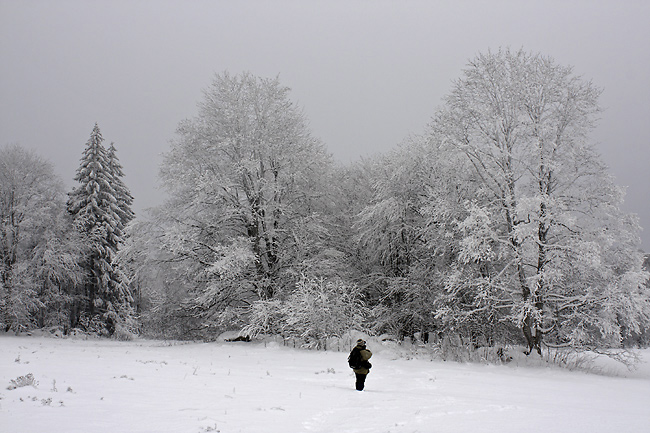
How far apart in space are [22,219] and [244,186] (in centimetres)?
1607

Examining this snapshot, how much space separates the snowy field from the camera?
5578 millimetres

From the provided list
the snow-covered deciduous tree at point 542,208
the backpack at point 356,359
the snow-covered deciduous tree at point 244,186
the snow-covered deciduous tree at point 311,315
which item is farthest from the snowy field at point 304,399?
the snow-covered deciduous tree at point 244,186

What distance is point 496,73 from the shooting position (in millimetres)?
17062

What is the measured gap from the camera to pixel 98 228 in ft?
96.5

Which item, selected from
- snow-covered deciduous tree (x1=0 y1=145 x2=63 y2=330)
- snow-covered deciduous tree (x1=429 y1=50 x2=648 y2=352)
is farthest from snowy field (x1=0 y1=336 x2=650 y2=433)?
snow-covered deciduous tree (x1=0 y1=145 x2=63 y2=330)

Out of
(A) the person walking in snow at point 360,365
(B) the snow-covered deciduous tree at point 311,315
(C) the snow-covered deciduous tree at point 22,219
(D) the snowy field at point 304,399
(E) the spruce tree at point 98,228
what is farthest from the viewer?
(E) the spruce tree at point 98,228

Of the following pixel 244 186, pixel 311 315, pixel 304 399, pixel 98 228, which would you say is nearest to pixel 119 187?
pixel 98 228

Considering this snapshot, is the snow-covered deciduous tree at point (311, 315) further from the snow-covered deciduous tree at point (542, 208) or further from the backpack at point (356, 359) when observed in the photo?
the backpack at point (356, 359)

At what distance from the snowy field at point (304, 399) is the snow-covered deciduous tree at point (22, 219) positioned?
17.4 metres

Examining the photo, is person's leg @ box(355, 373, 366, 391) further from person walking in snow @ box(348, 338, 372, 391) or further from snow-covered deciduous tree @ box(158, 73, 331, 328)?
snow-covered deciduous tree @ box(158, 73, 331, 328)

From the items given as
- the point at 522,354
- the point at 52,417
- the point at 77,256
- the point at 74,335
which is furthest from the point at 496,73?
the point at 74,335

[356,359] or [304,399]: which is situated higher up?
[356,359]

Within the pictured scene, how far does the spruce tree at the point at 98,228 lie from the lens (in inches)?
1163

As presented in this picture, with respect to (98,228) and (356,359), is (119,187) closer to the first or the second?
(98,228)
